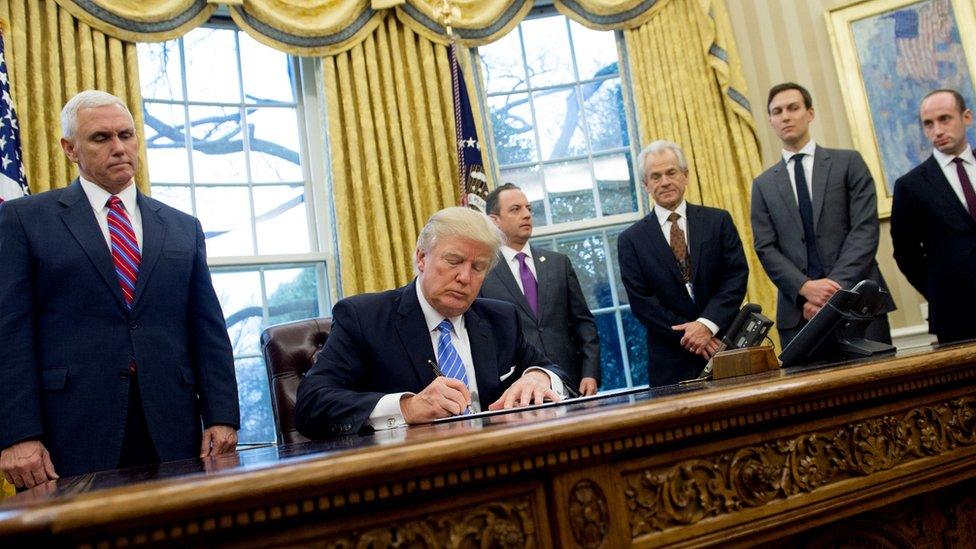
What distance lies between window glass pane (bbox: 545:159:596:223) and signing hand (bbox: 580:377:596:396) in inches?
66.3

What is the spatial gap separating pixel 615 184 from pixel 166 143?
2652 mm

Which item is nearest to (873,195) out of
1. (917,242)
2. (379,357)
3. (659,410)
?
(917,242)

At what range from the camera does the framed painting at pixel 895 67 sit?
15.2 ft

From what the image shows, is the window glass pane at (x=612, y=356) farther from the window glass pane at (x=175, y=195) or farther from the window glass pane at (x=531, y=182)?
the window glass pane at (x=175, y=195)

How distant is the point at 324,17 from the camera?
14.7ft

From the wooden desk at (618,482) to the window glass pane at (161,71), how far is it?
3700 mm

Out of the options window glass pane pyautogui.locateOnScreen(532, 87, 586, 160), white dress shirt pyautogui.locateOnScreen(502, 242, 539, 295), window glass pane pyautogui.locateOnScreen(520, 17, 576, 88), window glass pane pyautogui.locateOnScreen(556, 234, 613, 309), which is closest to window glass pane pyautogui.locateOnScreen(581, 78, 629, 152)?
window glass pane pyautogui.locateOnScreen(532, 87, 586, 160)

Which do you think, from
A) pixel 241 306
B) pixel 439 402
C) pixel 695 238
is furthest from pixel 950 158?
pixel 241 306

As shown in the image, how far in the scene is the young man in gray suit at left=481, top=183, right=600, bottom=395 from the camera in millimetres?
3564

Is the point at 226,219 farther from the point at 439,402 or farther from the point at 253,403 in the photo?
the point at 439,402

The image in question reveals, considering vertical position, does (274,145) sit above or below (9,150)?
above

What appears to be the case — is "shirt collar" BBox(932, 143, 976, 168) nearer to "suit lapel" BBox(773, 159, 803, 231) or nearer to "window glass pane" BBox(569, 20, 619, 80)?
"suit lapel" BBox(773, 159, 803, 231)

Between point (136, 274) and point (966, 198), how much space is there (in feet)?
9.64

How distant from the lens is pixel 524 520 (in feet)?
3.16
